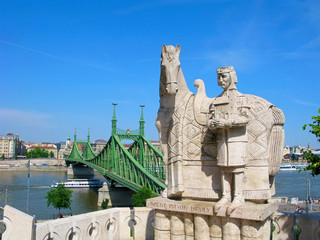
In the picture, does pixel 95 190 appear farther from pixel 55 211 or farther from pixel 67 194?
pixel 67 194

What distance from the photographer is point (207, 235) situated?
5.04 meters

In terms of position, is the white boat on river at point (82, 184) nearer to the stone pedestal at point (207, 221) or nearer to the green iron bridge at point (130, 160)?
the green iron bridge at point (130, 160)

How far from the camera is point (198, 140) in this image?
5.49 metres

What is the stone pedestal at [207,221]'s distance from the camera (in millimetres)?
4651

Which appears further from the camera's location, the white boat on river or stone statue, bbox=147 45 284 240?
the white boat on river

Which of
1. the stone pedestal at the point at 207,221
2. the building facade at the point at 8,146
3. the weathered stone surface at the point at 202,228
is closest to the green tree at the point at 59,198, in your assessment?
the stone pedestal at the point at 207,221

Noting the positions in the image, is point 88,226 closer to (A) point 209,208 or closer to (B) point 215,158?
(A) point 209,208

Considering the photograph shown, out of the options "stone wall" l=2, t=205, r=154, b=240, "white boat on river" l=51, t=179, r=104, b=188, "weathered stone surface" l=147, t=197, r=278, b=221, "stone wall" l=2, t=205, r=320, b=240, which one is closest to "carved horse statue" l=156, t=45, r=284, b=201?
"weathered stone surface" l=147, t=197, r=278, b=221

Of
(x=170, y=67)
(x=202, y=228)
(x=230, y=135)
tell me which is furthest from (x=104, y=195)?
(x=230, y=135)

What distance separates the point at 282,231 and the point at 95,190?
33.7m

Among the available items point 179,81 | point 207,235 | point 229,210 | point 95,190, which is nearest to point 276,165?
point 229,210

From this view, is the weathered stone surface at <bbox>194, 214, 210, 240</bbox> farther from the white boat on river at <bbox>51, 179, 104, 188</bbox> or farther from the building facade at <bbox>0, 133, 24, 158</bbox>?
the building facade at <bbox>0, 133, 24, 158</bbox>

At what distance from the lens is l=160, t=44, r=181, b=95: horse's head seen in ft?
17.4

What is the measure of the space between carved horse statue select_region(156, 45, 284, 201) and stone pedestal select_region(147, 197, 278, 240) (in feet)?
0.86
